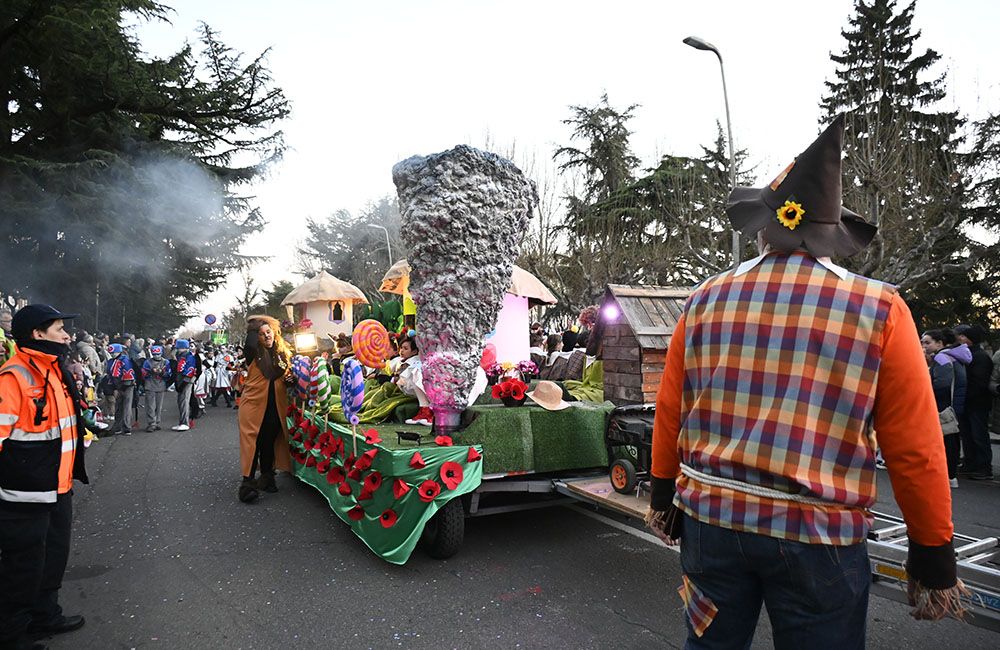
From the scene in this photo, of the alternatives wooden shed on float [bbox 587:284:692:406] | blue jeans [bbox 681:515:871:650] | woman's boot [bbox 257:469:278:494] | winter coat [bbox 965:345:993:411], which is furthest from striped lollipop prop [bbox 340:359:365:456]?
winter coat [bbox 965:345:993:411]

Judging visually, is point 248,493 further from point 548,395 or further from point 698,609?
point 698,609

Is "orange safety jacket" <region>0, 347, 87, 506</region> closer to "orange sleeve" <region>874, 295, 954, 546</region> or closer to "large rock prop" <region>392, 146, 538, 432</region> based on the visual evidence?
"large rock prop" <region>392, 146, 538, 432</region>

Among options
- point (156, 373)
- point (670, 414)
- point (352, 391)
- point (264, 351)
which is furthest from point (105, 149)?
point (670, 414)

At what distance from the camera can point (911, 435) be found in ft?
5.35

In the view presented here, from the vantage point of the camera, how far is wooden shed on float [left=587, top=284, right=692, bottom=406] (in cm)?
529

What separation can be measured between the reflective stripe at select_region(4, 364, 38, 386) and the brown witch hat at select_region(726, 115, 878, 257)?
3.85m

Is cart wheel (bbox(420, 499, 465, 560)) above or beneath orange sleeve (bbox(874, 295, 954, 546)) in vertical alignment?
beneath

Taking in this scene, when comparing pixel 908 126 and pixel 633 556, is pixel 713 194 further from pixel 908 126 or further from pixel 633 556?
pixel 633 556

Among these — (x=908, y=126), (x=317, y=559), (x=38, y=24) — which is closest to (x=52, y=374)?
(x=317, y=559)

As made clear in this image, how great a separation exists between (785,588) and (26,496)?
3.81m

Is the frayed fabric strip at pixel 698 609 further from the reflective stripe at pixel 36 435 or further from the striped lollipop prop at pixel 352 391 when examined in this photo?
the reflective stripe at pixel 36 435

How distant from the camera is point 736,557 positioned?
68.4 inches

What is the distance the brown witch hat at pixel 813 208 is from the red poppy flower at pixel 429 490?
296cm

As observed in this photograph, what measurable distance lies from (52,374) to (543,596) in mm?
3345
